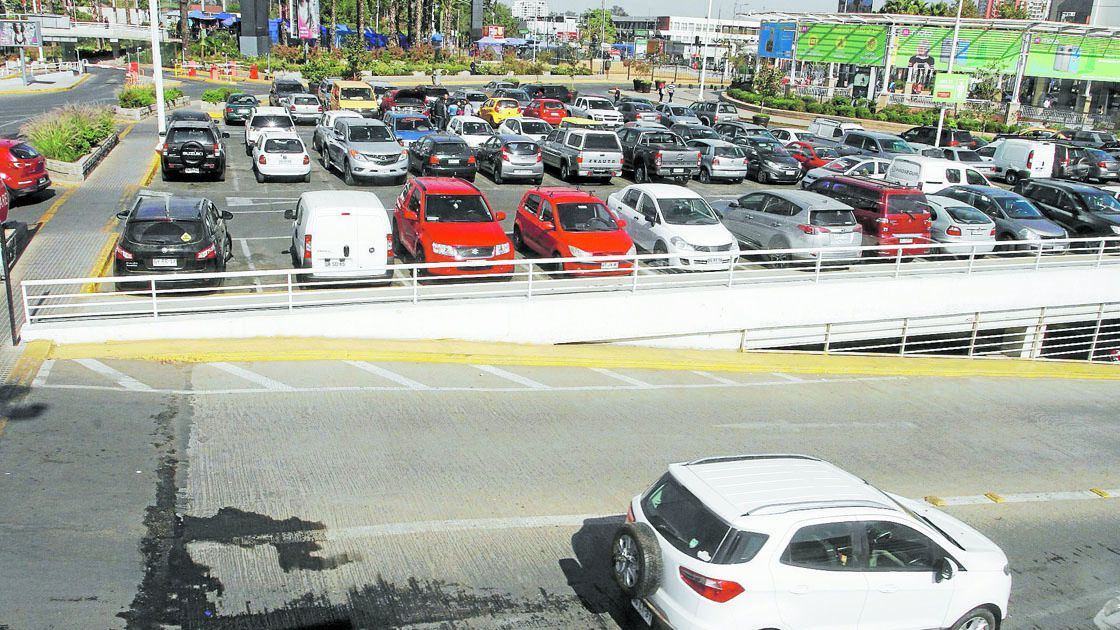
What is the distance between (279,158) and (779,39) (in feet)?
177

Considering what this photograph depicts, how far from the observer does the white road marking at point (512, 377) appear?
46.1 feet

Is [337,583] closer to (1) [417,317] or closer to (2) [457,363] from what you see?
(2) [457,363]

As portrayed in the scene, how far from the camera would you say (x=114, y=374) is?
12.7 meters

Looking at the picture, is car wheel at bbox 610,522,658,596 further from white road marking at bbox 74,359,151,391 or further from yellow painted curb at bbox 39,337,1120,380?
white road marking at bbox 74,359,151,391

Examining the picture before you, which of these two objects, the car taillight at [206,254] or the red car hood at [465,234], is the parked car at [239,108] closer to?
the red car hood at [465,234]

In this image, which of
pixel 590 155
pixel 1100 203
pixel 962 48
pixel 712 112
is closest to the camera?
pixel 1100 203

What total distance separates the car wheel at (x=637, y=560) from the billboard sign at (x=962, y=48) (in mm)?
65169

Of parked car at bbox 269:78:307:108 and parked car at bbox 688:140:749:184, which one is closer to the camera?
parked car at bbox 688:140:749:184

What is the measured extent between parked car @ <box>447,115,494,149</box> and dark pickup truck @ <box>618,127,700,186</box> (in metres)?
4.98

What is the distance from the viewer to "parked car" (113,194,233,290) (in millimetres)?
15203

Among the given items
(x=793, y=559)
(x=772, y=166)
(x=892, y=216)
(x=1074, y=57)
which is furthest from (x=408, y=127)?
(x=1074, y=57)

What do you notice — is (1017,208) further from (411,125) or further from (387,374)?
(411,125)

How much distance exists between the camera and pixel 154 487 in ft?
31.1

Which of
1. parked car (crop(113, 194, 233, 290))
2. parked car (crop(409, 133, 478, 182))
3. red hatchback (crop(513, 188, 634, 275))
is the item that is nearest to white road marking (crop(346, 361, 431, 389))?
parked car (crop(113, 194, 233, 290))
